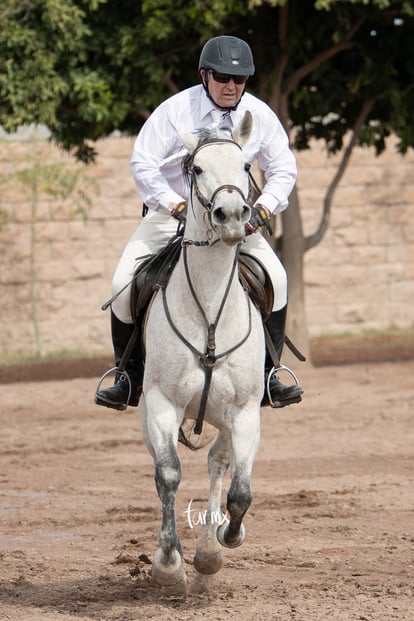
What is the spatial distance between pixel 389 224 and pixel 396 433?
964 centimetres

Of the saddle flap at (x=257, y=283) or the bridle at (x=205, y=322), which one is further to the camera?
the saddle flap at (x=257, y=283)

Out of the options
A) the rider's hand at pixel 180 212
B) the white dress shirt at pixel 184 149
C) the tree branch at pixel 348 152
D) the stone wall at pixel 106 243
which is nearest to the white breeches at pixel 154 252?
the white dress shirt at pixel 184 149

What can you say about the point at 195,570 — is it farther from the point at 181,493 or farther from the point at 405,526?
the point at 181,493

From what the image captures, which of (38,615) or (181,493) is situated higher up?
(38,615)

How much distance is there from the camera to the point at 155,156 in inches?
274

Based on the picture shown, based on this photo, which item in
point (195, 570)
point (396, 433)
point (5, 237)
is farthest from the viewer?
point (5, 237)

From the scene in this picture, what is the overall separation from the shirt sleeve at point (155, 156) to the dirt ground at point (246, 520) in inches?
88.7

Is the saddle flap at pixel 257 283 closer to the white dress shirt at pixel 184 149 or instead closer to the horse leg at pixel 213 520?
the white dress shirt at pixel 184 149

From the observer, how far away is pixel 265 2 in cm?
1502

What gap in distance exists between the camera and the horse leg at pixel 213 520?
263 inches

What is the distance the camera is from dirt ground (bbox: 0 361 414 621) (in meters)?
6.48

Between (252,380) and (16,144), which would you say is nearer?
(252,380)

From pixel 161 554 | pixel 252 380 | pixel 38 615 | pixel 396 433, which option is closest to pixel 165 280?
pixel 252 380

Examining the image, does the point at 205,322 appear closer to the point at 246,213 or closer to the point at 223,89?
the point at 246,213
